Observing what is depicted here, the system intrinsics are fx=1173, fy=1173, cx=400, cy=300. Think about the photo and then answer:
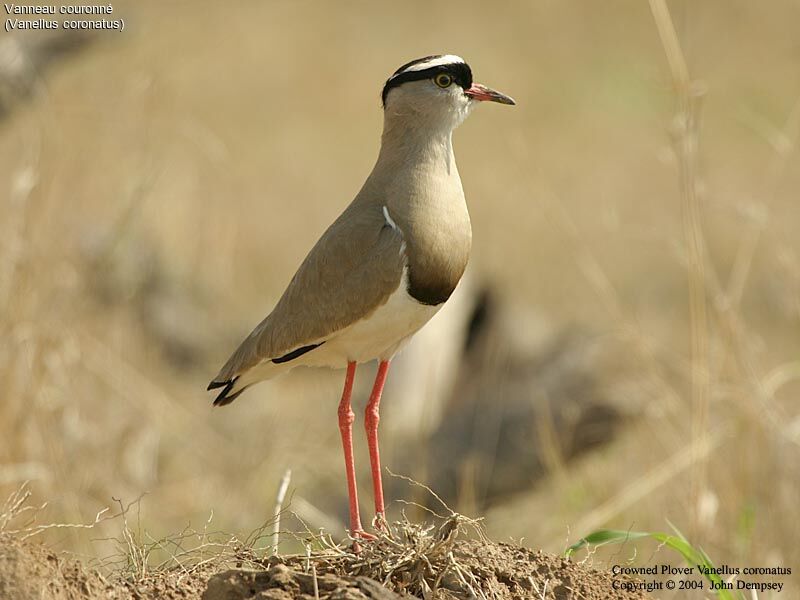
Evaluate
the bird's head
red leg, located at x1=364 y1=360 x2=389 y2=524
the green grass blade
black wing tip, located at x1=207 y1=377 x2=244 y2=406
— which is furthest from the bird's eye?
the green grass blade

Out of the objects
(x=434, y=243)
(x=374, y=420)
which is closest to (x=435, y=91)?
(x=434, y=243)

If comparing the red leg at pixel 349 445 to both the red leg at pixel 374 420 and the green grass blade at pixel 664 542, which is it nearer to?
the red leg at pixel 374 420

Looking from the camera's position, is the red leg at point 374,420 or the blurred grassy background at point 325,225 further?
the blurred grassy background at point 325,225

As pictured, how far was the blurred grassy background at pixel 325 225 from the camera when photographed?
571 cm

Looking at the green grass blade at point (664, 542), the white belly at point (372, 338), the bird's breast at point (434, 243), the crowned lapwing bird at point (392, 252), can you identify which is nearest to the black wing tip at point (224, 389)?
the white belly at point (372, 338)

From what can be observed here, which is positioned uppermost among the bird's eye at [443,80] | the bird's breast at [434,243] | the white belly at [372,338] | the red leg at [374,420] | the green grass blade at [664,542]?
the bird's eye at [443,80]

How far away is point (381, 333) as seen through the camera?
4184 mm

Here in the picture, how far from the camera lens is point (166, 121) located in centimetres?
1002

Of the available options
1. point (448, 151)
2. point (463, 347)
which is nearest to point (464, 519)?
point (448, 151)

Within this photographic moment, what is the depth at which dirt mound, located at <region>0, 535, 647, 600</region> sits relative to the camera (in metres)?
2.86

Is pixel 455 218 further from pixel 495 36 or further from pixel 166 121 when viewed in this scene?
pixel 495 36

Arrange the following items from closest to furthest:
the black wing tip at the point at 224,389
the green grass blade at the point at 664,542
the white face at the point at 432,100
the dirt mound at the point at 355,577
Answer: the dirt mound at the point at 355,577 < the green grass blade at the point at 664,542 < the white face at the point at 432,100 < the black wing tip at the point at 224,389

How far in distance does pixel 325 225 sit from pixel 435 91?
30.9 feet

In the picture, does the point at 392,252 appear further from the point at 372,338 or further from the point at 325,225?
the point at 325,225
